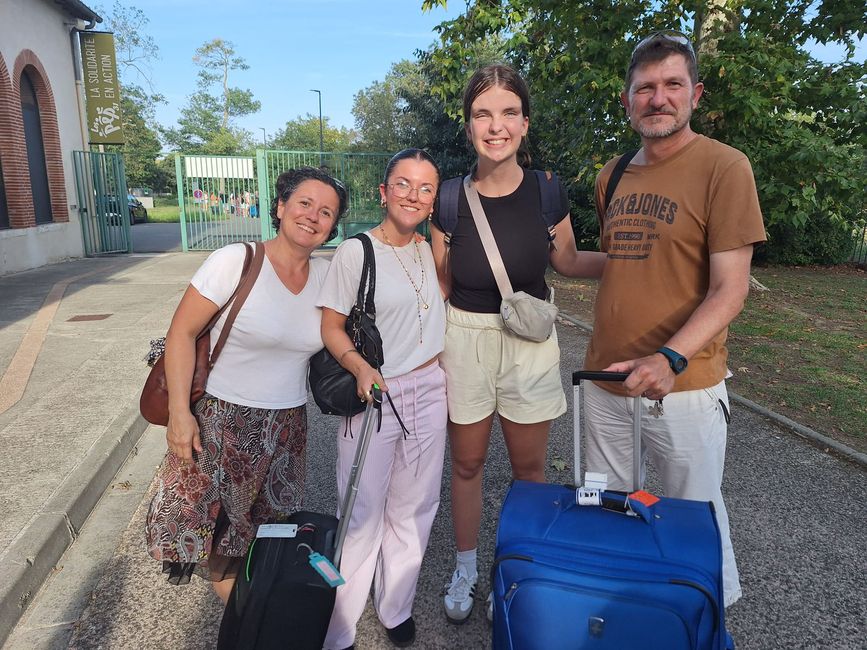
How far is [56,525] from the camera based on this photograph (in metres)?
2.99

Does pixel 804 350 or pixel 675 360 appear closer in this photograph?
pixel 675 360

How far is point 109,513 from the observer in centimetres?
340

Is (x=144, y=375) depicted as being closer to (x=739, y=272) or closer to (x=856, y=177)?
(x=739, y=272)

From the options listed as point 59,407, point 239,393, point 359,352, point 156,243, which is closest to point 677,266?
point 359,352

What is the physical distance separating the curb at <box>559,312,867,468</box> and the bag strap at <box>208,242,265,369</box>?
14.0 ft

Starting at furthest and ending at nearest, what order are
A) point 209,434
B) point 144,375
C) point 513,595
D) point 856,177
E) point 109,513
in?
point 856,177, point 144,375, point 109,513, point 209,434, point 513,595

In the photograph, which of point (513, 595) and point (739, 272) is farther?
point (739, 272)

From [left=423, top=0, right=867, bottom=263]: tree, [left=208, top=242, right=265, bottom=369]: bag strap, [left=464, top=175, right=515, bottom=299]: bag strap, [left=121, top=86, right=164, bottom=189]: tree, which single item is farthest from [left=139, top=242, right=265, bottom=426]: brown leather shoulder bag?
[left=121, top=86, right=164, bottom=189]: tree

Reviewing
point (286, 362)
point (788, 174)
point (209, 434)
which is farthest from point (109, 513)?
point (788, 174)

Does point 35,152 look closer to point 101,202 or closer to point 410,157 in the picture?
point 101,202

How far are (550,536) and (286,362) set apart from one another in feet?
3.78

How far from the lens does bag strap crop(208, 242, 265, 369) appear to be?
2.05 metres

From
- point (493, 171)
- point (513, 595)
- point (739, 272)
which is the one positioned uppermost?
point (493, 171)

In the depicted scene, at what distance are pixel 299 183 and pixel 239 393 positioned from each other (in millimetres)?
811
